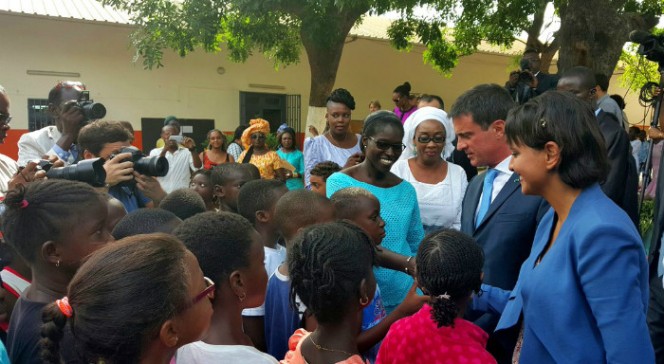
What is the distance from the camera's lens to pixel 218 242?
1.97m

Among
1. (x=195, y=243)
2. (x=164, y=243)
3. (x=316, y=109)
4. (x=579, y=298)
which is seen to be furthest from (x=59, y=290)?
(x=316, y=109)

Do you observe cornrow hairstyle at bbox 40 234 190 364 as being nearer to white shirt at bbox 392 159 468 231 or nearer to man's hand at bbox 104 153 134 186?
man's hand at bbox 104 153 134 186

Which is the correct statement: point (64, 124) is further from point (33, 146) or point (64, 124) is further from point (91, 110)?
point (33, 146)

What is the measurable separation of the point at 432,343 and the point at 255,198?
1387mm

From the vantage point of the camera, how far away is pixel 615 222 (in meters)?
1.64

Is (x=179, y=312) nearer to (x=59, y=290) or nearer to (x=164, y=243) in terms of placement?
(x=164, y=243)

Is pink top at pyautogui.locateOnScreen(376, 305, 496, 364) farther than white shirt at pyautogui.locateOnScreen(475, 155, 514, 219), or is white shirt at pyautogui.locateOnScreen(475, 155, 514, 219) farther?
white shirt at pyautogui.locateOnScreen(475, 155, 514, 219)

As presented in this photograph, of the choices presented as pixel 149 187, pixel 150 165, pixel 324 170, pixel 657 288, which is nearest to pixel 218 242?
pixel 150 165

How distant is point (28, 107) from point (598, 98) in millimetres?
12268

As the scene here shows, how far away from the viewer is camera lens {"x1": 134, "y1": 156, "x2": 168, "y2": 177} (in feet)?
9.39

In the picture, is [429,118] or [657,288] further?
[429,118]

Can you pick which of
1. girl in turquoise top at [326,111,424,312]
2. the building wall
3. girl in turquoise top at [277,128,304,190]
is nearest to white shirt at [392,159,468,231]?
girl in turquoise top at [326,111,424,312]

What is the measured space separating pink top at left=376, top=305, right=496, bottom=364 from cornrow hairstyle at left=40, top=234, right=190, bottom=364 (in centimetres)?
88

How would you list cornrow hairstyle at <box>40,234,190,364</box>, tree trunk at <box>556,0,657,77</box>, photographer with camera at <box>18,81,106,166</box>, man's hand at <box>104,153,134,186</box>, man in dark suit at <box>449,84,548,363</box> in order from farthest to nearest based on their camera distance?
1. tree trunk at <box>556,0,657,77</box>
2. photographer with camera at <box>18,81,106,166</box>
3. man's hand at <box>104,153,134,186</box>
4. man in dark suit at <box>449,84,548,363</box>
5. cornrow hairstyle at <box>40,234,190,364</box>
